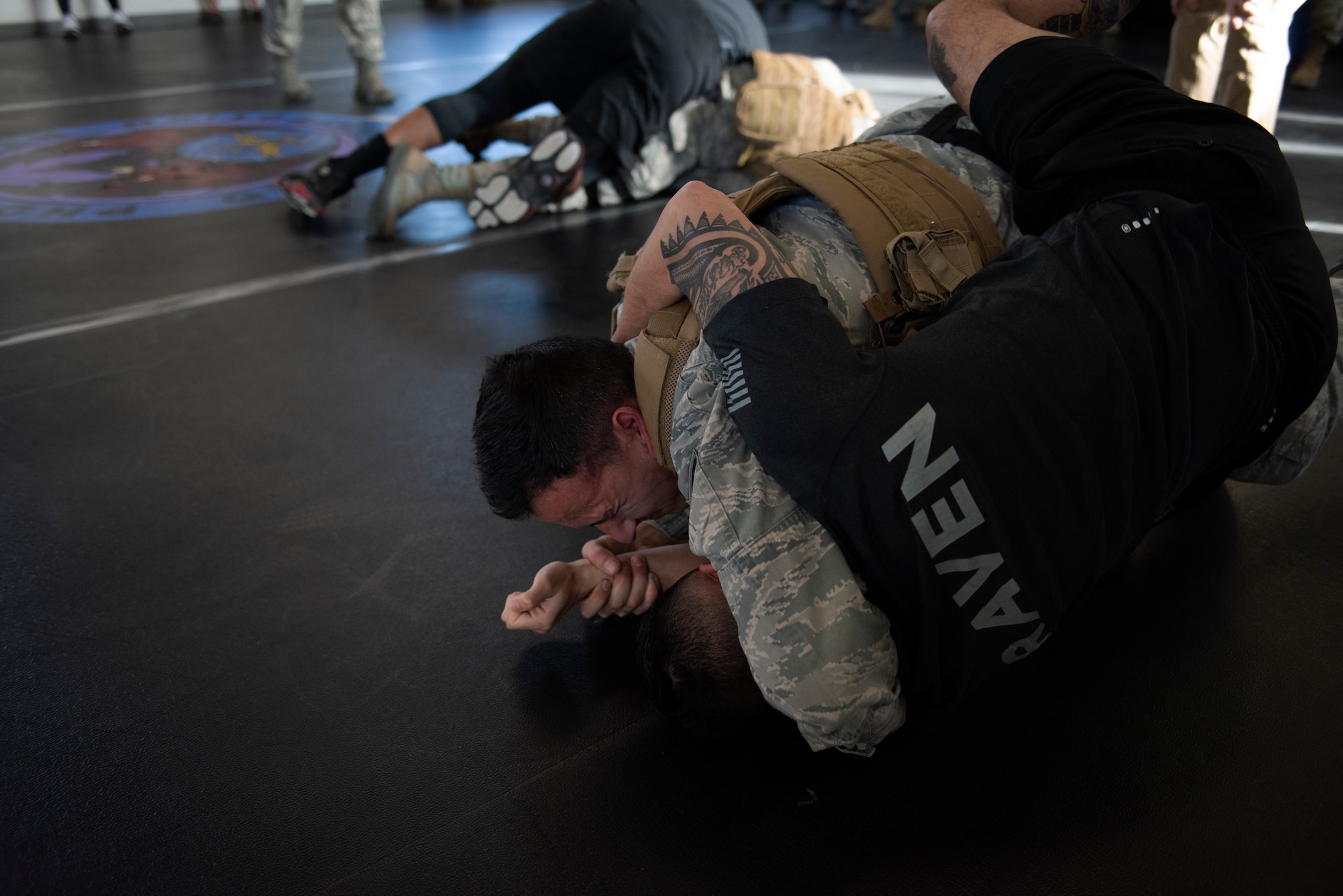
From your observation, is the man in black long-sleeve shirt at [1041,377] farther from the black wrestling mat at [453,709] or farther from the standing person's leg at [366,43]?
the standing person's leg at [366,43]

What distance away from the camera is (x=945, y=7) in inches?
65.2

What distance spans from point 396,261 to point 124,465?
1143mm

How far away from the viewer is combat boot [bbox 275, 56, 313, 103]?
4.38 metres

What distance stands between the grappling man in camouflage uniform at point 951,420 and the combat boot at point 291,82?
12.2 feet

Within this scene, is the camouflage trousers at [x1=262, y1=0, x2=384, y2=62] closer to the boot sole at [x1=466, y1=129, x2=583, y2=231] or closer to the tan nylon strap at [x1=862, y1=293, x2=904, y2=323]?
the boot sole at [x1=466, y1=129, x2=583, y2=231]

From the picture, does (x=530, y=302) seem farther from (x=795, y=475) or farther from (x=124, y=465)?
(x=795, y=475)

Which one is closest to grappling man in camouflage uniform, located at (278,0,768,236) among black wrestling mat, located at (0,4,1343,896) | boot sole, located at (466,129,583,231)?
boot sole, located at (466,129,583,231)

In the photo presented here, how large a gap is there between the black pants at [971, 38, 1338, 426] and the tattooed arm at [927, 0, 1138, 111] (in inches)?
2.4

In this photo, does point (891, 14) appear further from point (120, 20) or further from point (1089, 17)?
point (1089, 17)

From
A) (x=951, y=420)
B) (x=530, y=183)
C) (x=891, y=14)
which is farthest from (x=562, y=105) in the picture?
(x=891, y=14)

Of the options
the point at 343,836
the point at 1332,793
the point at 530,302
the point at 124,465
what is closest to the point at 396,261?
the point at 530,302

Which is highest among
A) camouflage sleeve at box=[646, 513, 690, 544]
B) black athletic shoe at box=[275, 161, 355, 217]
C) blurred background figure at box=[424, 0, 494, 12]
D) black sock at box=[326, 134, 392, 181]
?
blurred background figure at box=[424, 0, 494, 12]

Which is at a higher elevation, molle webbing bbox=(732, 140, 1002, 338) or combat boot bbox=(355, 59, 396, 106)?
molle webbing bbox=(732, 140, 1002, 338)

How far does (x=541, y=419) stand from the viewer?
1.30 meters
